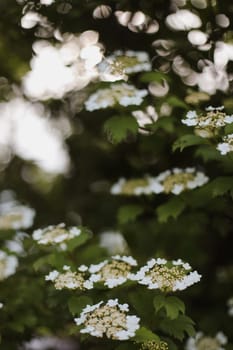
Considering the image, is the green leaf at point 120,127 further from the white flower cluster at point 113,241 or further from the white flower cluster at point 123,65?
the white flower cluster at point 113,241

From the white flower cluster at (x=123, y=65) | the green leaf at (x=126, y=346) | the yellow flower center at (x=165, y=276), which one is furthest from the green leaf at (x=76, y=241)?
the white flower cluster at (x=123, y=65)

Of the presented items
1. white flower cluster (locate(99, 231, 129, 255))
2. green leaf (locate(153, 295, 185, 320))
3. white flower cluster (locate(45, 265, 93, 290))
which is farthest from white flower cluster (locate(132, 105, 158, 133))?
white flower cluster (locate(99, 231, 129, 255))

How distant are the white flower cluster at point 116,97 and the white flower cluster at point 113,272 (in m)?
0.80

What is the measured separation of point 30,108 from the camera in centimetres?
403

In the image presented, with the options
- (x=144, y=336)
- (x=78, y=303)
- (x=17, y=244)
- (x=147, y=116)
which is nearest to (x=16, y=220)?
(x=17, y=244)

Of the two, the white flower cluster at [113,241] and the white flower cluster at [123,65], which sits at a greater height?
the white flower cluster at [123,65]

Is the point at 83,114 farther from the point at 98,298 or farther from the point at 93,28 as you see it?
the point at 98,298

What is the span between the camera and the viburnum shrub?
7.93 feet

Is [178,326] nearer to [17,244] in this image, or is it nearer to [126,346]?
[126,346]

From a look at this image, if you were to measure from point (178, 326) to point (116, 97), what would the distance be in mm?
1251

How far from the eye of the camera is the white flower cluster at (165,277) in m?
2.25

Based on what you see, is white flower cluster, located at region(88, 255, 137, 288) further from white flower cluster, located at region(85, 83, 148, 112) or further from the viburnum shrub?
white flower cluster, located at region(85, 83, 148, 112)

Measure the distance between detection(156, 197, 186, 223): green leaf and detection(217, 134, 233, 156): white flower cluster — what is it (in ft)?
1.94

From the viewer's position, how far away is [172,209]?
2.96 metres
